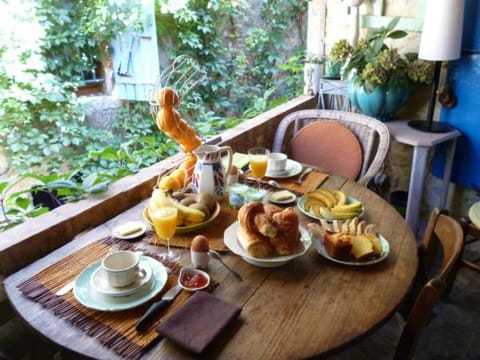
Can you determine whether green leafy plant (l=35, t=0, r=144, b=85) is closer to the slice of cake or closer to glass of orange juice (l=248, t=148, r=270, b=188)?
glass of orange juice (l=248, t=148, r=270, b=188)

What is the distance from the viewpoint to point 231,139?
1.98 meters

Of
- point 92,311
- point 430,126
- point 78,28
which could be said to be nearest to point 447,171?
point 430,126

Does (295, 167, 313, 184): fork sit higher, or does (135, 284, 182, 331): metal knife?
(295, 167, 313, 184): fork

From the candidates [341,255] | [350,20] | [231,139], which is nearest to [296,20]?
[350,20]

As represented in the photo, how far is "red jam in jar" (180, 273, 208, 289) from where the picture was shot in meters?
0.98

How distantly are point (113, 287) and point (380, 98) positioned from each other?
6.02ft

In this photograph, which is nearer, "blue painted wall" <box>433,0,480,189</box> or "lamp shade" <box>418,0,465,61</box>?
"lamp shade" <box>418,0,465,61</box>

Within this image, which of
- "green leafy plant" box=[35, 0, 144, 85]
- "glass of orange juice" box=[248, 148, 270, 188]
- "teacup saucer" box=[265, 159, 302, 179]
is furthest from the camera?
"green leafy plant" box=[35, 0, 144, 85]

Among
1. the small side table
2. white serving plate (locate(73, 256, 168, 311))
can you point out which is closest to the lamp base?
the small side table

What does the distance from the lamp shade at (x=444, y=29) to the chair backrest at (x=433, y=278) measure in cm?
113

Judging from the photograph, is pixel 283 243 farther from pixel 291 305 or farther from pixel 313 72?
pixel 313 72

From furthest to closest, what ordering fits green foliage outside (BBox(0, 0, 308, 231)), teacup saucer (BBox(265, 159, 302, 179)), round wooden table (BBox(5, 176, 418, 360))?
1. green foliage outside (BBox(0, 0, 308, 231))
2. teacup saucer (BBox(265, 159, 302, 179))
3. round wooden table (BBox(5, 176, 418, 360))

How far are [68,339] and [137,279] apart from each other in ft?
0.64

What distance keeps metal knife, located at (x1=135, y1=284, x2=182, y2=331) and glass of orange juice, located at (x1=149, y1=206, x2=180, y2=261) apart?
0.14 m
